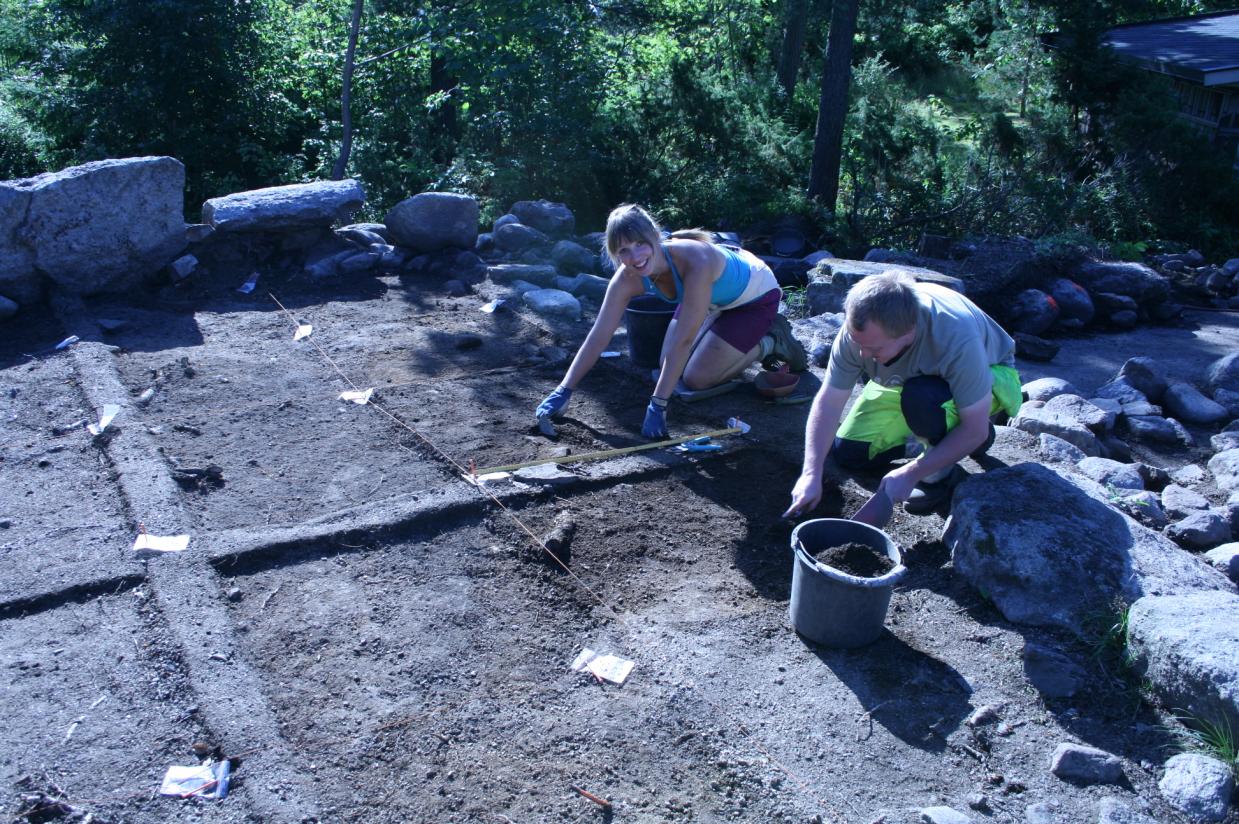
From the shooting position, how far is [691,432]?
5.18m

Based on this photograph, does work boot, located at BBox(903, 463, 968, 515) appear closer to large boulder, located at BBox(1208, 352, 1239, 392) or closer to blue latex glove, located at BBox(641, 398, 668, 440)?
blue latex glove, located at BBox(641, 398, 668, 440)

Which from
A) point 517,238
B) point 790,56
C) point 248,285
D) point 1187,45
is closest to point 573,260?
point 517,238

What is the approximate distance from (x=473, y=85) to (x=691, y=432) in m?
6.34

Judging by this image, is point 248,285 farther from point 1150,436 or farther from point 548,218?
point 1150,436

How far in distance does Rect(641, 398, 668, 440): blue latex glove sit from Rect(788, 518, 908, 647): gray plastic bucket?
1543mm

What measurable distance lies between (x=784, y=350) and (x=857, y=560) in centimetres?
239

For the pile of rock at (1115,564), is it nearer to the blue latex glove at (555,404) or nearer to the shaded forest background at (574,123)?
the blue latex glove at (555,404)

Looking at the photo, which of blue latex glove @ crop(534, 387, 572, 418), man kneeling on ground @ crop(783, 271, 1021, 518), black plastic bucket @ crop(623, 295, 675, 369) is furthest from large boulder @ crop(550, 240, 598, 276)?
man kneeling on ground @ crop(783, 271, 1021, 518)

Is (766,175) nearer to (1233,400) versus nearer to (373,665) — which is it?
(1233,400)

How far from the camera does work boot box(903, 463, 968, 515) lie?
424 cm

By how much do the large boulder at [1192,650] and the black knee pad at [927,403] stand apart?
942 mm

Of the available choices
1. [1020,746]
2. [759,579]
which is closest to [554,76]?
[759,579]

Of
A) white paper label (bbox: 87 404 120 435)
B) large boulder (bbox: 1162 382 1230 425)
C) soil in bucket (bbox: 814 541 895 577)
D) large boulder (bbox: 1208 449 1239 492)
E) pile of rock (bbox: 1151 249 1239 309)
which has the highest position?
soil in bucket (bbox: 814 541 895 577)

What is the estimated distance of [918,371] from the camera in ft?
12.6
